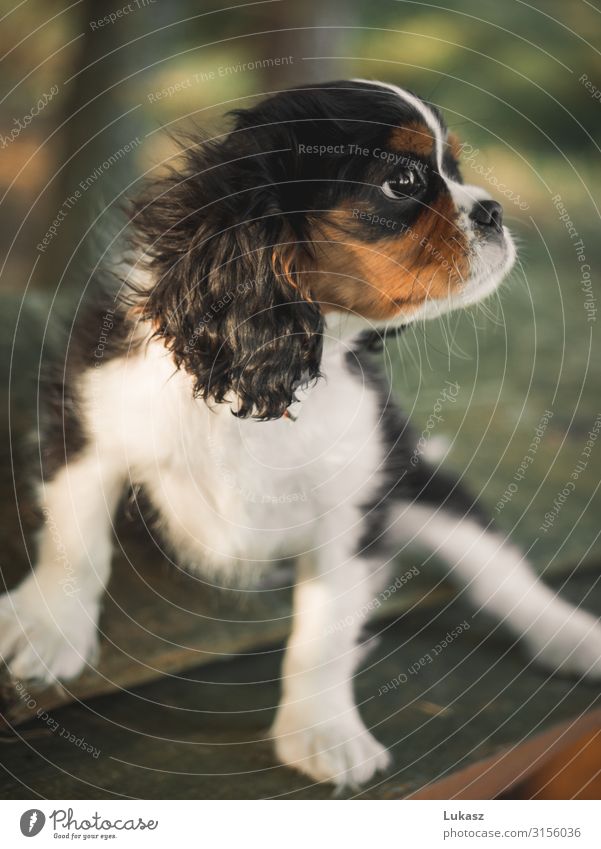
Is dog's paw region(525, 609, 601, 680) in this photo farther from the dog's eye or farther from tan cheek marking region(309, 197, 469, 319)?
the dog's eye

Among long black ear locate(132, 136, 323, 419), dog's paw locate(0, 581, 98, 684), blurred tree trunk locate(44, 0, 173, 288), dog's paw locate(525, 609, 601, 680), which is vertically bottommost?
dog's paw locate(525, 609, 601, 680)

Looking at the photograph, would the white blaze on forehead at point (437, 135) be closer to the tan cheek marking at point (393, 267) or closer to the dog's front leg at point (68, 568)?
the tan cheek marking at point (393, 267)

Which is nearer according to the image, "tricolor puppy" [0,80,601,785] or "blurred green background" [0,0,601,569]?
"tricolor puppy" [0,80,601,785]

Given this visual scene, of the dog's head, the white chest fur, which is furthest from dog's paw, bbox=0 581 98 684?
the dog's head

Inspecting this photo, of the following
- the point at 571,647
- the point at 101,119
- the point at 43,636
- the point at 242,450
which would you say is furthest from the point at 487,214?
the point at 43,636

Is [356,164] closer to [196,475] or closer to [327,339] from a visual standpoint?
[327,339]

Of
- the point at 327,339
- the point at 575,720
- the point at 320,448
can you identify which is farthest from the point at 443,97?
the point at 575,720

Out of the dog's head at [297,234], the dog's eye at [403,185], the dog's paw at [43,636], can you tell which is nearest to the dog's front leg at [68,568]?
the dog's paw at [43,636]

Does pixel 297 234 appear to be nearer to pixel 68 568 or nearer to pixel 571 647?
pixel 68 568
